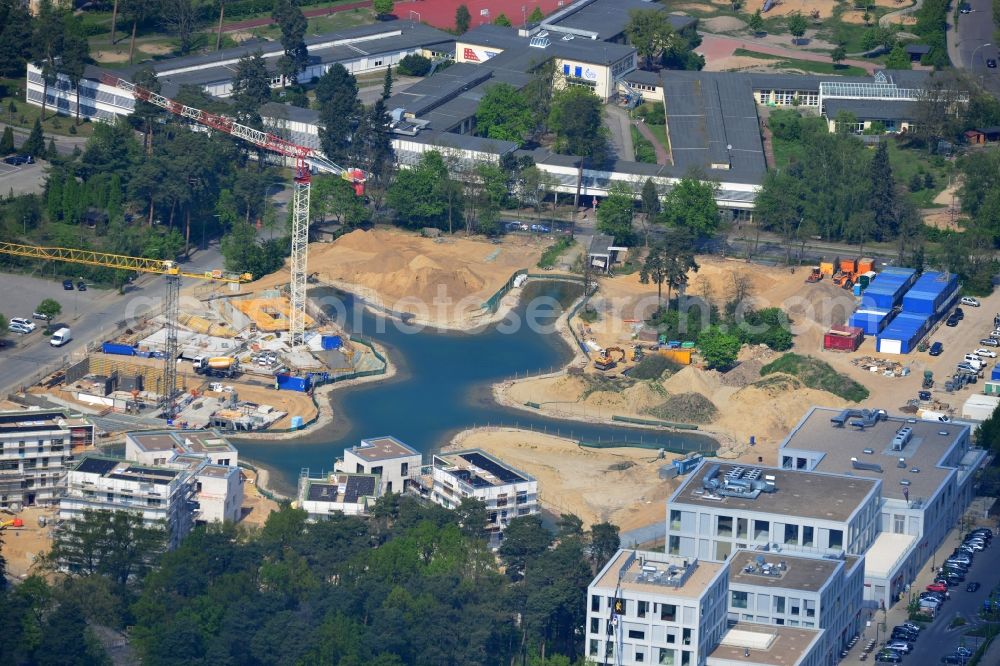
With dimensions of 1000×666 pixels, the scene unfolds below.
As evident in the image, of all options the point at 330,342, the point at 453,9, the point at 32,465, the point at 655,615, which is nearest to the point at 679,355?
the point at 330,342

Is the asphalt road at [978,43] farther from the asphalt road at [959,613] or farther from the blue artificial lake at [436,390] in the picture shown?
the asphalt road at [959,613]

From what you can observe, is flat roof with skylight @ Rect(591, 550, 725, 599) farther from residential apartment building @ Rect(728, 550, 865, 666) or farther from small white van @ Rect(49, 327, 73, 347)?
small white van @ Rect(49, 327, 73, 347)

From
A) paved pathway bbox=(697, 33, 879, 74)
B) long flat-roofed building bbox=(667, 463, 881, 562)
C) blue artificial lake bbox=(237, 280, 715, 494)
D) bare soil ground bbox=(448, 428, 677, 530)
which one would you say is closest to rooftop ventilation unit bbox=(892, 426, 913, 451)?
long flat-roofed building bbox=(667, 463, 881, 562)

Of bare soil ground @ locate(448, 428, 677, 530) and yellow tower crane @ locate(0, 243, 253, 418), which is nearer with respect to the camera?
bare soil ground @ locate(448, 428, 677, 530)

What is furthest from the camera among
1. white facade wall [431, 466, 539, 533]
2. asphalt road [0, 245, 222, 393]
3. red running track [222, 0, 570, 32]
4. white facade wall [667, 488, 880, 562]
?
red running track [222, 0, 570, 32]

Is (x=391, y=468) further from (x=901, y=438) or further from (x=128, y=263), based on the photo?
(x=128, y=263)

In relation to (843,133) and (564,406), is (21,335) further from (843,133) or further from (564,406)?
(843,133)
